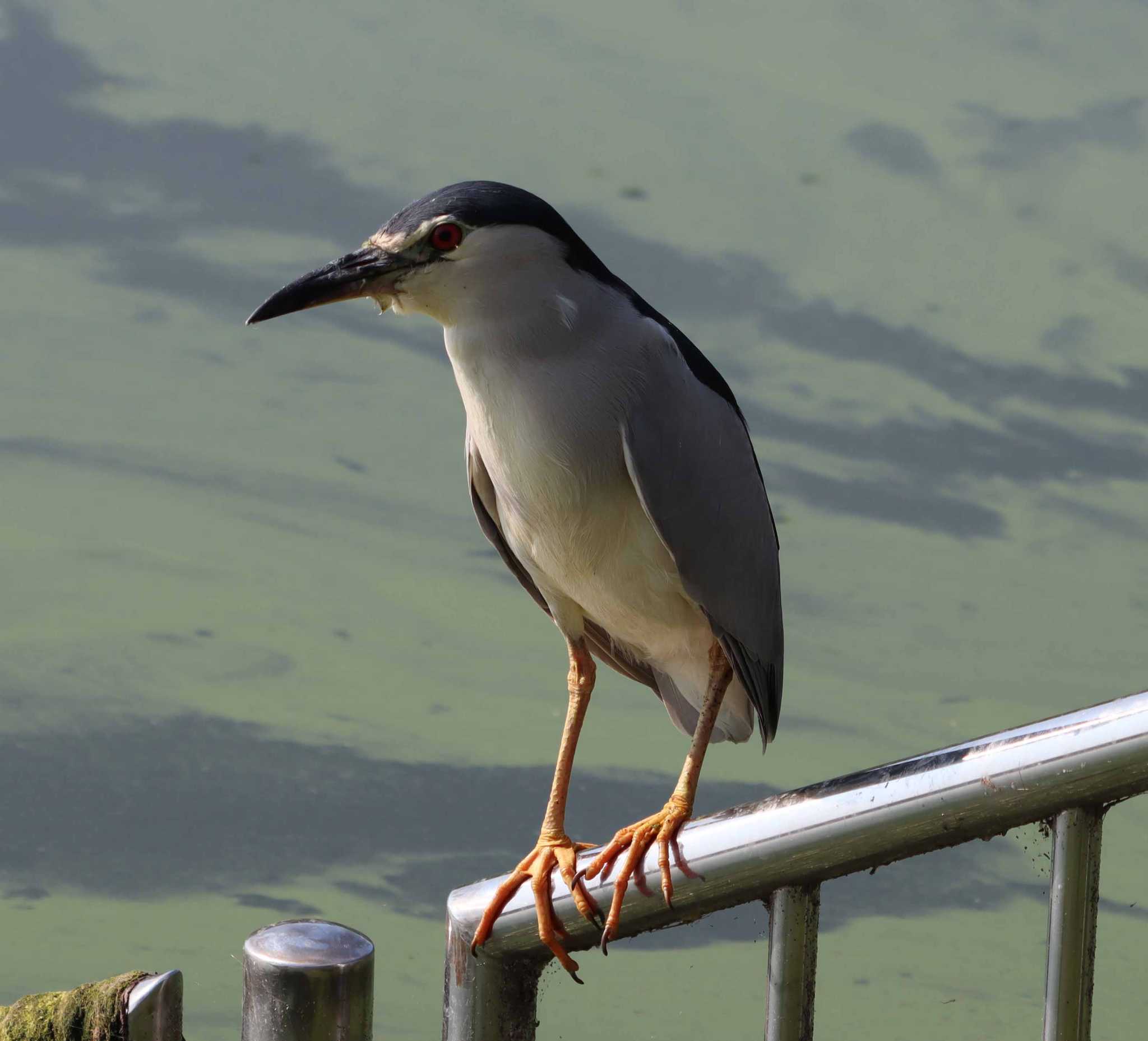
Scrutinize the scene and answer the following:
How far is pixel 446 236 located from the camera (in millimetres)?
1312

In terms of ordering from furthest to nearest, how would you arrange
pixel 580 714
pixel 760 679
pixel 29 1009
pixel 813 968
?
1. pixel 580 714
2. pixel 760 679
3. pixel 29 1009
4. pixel 813 968

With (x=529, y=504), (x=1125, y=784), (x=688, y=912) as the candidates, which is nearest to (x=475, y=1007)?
(x=688, y=912)

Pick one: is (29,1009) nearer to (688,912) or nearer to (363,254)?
(688,912)

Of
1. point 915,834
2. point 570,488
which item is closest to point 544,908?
point 915,834

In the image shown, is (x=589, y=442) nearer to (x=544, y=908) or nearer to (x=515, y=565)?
(x=515, y=565)

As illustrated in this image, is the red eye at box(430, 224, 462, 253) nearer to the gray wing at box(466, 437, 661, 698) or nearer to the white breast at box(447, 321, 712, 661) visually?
the white breast at box(447, 321, 712, 661)

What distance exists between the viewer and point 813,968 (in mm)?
646

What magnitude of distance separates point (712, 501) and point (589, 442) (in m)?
0.18

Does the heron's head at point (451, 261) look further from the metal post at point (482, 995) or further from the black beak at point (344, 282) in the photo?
→ the metal post at point (482, 995)

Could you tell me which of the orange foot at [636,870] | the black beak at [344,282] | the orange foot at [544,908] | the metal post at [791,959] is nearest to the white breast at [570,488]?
the black beak at [344,282]


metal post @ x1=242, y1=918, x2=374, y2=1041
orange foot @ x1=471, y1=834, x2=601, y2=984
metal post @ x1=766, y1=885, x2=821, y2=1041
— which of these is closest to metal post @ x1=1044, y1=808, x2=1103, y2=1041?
metal post @ x1=766, y1=885, x2=821, y2=1041

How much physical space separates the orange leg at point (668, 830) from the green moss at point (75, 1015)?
0.25 metres

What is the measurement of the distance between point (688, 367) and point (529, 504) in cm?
23

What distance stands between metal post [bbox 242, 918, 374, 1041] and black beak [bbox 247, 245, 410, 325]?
2.28 ft
